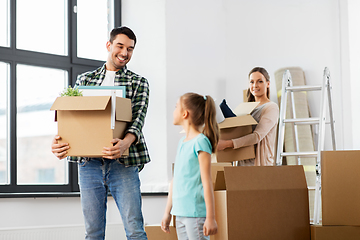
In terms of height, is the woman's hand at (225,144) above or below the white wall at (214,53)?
below

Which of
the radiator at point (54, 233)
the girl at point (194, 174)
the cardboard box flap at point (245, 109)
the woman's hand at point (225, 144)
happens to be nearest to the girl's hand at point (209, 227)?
the girl at point (194, 174)

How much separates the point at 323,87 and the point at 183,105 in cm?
127

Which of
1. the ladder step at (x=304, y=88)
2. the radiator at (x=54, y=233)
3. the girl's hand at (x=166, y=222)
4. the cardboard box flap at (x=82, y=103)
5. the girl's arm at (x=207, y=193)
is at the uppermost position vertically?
the ladder step at (x=304, y=88)

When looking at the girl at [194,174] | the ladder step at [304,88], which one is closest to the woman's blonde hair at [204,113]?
A: the girl at [194,174]

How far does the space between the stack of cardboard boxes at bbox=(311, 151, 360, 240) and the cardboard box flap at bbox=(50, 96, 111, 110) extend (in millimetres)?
1021

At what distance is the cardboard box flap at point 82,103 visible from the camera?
5.31 ft

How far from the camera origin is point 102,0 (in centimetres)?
364

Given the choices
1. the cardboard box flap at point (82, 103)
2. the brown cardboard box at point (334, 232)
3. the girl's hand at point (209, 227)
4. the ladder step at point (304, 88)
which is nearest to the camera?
the girl's hand at point (209, 227)

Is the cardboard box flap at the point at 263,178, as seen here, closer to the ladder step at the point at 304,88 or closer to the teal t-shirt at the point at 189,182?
the teal t-shirt at the point at 189,182

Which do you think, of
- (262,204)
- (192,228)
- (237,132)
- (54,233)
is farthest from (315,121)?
(54,233)

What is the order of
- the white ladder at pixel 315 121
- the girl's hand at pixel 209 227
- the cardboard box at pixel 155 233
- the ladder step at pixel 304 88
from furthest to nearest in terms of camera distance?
1. the ladder step at pixel 304 88
2. the white ladder at pixel 315 121
3. the cardboard box at pixel 155 233
4. the girl's hand at pixel 209 227

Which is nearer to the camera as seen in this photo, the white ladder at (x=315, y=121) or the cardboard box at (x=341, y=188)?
the cardboard box at (x=341, y=188)

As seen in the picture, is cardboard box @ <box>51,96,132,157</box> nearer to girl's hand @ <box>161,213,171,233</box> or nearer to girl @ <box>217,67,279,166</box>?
girl's hand @ <box>161,213,171,233</box>

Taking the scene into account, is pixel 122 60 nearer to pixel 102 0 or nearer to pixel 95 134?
pixel 95 134
